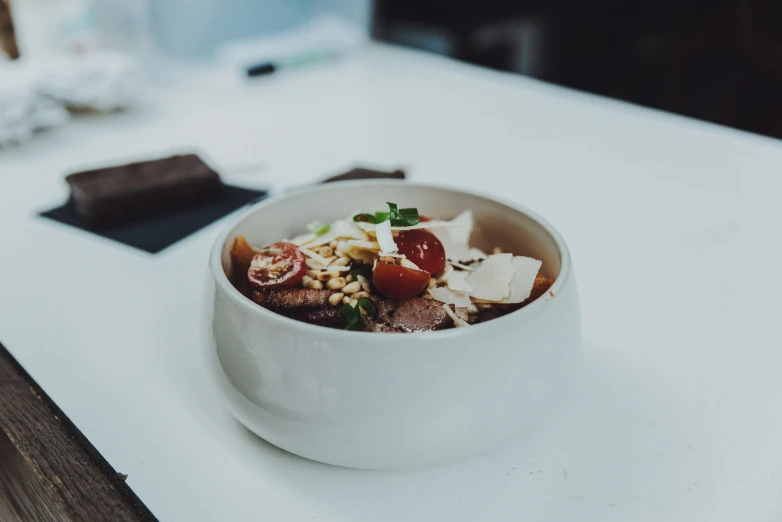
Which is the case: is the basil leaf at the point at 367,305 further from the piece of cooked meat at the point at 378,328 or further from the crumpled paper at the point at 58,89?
the crumpled paper at the point at 58,89

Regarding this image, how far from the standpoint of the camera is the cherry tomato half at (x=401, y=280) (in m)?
0.55

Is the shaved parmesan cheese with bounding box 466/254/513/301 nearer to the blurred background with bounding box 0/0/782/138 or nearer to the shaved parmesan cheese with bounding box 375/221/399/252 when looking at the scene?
the shaved parmesan cheese with bounding box 375/221/399/252

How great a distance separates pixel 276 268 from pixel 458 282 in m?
0.16

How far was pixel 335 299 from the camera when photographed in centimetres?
56

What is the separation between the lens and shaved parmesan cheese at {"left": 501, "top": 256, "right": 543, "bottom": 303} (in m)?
0.55

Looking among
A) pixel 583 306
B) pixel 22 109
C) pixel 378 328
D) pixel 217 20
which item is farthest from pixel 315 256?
Result: pixel 217 20

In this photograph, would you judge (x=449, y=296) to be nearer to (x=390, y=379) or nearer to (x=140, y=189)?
(x=390, y=379)

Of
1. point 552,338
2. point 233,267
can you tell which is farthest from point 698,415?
point 233,267

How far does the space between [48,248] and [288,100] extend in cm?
77

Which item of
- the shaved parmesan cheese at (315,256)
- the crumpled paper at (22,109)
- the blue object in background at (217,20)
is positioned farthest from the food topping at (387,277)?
the blue object in background at (217,20)

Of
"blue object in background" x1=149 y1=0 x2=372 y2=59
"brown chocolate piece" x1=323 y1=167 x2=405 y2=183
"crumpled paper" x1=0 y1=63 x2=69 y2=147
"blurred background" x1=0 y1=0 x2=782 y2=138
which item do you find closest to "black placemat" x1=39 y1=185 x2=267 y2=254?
"brown chocolate piece" x1=323 y1=167 x2=405 y2=183

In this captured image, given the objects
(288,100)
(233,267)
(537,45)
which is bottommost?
(537,45)

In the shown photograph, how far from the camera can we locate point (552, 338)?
498 mm

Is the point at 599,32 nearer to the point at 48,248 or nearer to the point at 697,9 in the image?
the point at 697,9
